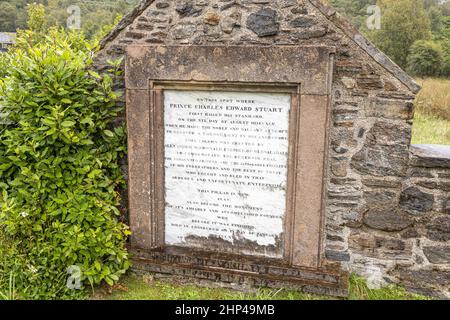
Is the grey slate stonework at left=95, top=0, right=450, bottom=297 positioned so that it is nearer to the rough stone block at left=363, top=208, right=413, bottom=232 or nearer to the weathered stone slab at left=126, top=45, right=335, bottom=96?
the rough stone block at left=363, top=208, right=413, bottom=232

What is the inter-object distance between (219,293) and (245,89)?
1936mm

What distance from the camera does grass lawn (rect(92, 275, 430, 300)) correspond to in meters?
3.71

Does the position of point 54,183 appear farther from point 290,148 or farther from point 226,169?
point 290,148

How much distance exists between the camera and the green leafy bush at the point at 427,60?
23.7 meters

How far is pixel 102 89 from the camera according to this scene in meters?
4.01

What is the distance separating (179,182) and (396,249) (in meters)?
2.17

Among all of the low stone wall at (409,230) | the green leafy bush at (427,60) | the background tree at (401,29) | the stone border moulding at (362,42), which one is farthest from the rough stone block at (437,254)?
the background tree at (401,29)

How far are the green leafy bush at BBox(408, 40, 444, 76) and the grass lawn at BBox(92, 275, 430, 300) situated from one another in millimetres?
23352

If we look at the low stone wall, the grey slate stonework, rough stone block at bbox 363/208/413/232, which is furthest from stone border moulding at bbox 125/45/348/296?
rough stone block at bbox 363/208/413/232

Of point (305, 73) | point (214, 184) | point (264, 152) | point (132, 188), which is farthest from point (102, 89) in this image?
point (305, 73)

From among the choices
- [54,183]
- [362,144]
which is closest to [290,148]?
[362,144]

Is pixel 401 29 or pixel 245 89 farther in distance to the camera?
pixel 401 29

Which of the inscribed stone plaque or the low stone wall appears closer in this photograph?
the low stone wall

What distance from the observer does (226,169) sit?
3.88 meters
